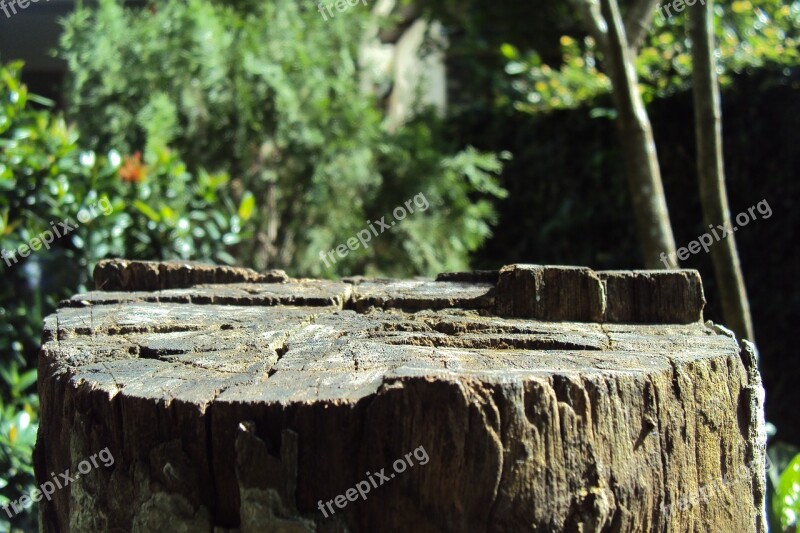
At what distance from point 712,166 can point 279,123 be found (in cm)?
272

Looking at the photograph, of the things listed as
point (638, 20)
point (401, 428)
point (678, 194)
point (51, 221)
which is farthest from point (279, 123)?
point (401, 428)

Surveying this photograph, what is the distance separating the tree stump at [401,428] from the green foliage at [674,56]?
439 centimetres

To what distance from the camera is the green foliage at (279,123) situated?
16.0ft

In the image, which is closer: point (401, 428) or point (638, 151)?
point (401, 428)

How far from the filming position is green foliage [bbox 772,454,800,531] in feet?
9.39

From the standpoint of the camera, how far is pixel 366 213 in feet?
19.2

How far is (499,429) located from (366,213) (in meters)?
4.45

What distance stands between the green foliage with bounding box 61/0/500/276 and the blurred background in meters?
0.01

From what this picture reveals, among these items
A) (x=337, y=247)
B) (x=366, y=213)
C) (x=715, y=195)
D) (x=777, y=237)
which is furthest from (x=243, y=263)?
(x=777, y=237)

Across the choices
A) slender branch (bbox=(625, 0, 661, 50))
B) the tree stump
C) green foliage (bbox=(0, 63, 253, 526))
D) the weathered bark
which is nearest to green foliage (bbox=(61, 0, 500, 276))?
green foliage (bbox=(0, 63, 253, 526))

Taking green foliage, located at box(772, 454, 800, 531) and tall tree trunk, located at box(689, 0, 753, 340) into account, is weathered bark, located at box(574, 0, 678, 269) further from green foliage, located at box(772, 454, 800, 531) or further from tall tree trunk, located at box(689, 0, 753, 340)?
green foliage, located at box(772, 454, 800, 531)

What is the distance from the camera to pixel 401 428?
57.0 inches

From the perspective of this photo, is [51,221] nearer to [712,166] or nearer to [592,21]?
[592,21]

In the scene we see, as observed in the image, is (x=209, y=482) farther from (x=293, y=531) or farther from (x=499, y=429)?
(x=499, y=429)
